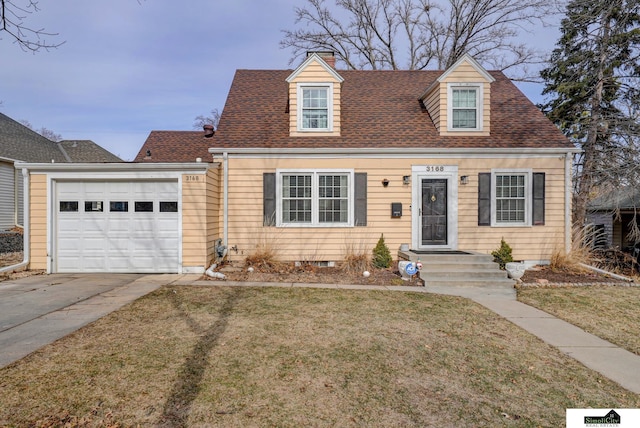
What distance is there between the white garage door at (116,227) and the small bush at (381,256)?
17.0ft

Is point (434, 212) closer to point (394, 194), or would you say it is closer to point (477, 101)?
point (394, 194)

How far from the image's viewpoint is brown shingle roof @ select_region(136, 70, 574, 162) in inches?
393

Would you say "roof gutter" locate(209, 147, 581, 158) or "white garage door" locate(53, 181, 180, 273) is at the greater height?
"roof gutter" locate(209, 147, 581, 158)

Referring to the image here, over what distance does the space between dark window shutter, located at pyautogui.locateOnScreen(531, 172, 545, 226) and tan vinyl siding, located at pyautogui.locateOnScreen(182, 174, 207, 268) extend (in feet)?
30.1

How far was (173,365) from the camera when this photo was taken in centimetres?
350

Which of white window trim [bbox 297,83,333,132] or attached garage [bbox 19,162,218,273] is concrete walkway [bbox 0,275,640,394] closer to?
attached garage [bbox 19,162,218,273]

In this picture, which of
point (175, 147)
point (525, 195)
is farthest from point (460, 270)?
point (175, 147)

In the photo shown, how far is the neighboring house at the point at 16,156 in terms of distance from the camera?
14781 mm

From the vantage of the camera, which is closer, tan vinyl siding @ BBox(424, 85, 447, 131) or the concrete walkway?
the concrete walkway

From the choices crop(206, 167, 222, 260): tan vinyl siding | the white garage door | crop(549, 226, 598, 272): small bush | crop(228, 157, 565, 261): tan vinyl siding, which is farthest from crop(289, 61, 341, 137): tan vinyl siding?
crop(549, 226, 598, 272): small bush

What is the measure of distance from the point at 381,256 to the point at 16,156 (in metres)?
16.8

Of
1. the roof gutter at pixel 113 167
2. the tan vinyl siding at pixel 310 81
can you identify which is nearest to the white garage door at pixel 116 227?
the roof gutter at pixel 113 167

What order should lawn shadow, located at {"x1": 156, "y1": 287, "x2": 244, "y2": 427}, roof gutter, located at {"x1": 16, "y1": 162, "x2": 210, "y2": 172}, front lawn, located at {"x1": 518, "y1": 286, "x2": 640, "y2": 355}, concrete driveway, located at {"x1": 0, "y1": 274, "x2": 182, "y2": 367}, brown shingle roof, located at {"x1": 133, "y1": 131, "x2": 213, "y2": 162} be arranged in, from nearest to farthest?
lawn shadow, located at {"x1": 156, "y1": 287, "x2": 244, "y2": 427}
concrete driveway, located at {"x1": 0, "y1": 274, "x2": 182, "y2": 367}
front lawn, located at {"x1": 518, "y1": 286, "x2": 640, "y2": 355}
roof gutter, located at {"x1": 16, "y1": 162, "x2": 210, "y2": 172}
brown shingle roof, located at {"x1": 133, "y1": 131, "x2": 213, "y2": 162}
